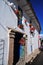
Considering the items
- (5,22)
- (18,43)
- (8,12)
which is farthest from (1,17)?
(18,43)

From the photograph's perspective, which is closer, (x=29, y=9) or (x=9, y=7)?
(x=9, y=7)

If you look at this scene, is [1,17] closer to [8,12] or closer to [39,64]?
[8,12]

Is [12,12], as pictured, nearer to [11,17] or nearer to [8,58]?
[11,17]

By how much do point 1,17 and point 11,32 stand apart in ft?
4.68

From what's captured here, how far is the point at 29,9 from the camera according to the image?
15281mm

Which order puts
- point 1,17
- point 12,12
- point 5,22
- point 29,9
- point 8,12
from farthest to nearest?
point 29,9 < point 12,12 < point 8,12 < point 5,22 < point 1,17

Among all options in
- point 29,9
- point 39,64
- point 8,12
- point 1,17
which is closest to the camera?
point 1,17

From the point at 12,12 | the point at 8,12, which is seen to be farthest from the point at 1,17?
the point at 12,12

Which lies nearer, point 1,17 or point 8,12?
point 1,17

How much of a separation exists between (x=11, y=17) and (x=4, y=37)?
1.82 m

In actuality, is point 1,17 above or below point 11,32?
above

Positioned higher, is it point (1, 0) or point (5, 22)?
point (1, 0)

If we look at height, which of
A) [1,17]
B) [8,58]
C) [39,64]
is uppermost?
[1,17]

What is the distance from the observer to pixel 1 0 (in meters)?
8.34
